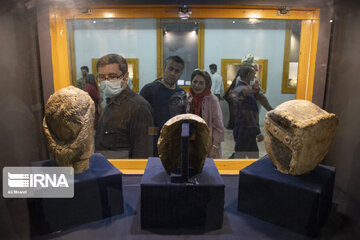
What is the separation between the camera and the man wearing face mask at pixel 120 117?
2.13 m

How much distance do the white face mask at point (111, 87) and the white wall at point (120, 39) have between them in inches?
8.9

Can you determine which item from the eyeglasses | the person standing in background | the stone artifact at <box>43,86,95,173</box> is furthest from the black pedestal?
the eyeglasses

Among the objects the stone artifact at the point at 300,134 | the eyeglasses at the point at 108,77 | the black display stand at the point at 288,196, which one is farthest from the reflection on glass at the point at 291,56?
the eyeglasses at the point at 108,77

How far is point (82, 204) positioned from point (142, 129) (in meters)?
0.81

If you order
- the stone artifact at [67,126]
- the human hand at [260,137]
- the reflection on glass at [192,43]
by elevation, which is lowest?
the human hand at [260,137]

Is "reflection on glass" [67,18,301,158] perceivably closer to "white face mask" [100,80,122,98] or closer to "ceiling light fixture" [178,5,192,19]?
"ceiling light fixture" [178,5,192,19]

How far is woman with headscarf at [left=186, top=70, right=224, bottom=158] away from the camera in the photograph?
2148 millimetres

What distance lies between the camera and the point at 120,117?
2.23 meters

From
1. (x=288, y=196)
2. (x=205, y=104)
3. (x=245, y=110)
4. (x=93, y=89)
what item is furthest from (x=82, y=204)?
(x=245, y=110)

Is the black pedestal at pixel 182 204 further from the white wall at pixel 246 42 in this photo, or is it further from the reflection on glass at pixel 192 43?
the white wall at pixel 246 42

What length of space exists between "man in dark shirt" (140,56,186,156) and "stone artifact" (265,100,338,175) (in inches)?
29.6

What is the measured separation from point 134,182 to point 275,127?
4.16 ft

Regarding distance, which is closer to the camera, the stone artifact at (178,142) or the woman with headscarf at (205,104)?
the stone artifact at (178,142)

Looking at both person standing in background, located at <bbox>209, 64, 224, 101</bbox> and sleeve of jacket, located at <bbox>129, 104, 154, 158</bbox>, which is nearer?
person standing in background, located at <bbox>209, 64, 224, 101</bbox>
